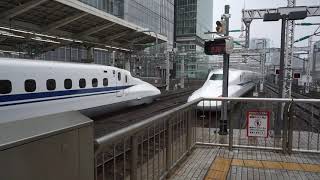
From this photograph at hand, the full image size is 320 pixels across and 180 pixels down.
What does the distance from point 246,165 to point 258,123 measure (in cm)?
133

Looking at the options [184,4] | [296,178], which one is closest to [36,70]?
[296,178]

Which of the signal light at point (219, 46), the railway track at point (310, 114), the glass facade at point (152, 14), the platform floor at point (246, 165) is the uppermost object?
the glass facade at point (152, 14)

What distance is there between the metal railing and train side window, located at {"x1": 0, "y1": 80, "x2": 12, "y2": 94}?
5.36 m

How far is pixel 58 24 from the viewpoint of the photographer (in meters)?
20.7

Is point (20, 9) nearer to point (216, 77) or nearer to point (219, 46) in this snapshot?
point (216, 77)

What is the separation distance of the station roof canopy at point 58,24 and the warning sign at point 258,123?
12.9 meters

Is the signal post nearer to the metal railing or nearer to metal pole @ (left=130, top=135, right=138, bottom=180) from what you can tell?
the metal railing

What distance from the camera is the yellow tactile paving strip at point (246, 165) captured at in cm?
580

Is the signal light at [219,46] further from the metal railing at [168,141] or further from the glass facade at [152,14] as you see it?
the glass facade at [152,14]

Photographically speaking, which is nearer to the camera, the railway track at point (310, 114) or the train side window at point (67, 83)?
the railway track at point (310, 114)

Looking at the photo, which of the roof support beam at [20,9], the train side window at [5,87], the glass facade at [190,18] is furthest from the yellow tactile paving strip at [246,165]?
the glass facade at [190,18]

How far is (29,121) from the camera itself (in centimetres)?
238

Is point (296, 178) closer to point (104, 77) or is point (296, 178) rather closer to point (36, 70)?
point (36, 70)

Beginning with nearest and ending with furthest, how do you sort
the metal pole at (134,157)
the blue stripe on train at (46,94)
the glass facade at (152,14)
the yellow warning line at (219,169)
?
the metal pole at (134,157) → the yellow warning line at (219,169) → the blue stripe on train at (46,94) → the glass facade at (152,14)
